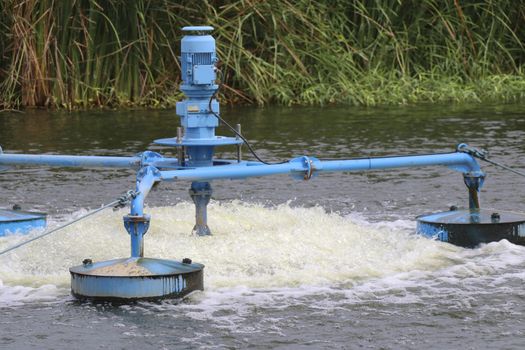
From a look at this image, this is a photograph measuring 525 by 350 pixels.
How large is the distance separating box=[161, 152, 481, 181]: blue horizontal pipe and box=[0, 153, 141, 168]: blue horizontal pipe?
2.26 feet

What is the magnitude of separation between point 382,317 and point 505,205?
12.0 feet

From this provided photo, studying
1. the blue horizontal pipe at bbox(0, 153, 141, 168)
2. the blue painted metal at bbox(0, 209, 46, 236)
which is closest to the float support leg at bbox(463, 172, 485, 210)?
the blue horizontal pipe at bbox(0, 153, 141, 168)

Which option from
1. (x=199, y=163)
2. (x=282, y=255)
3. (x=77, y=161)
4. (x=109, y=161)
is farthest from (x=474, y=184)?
(x=77, y=161)

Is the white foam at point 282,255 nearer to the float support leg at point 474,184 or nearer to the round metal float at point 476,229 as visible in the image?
the round metal float at point 476,229

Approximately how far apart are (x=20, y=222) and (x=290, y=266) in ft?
Result: 6.98

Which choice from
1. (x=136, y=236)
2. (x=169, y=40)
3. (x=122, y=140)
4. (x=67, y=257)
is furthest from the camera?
(x=169, y=40)

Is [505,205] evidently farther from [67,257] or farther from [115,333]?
[115,333]

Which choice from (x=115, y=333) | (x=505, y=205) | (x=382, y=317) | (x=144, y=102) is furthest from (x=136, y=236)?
(x=144, y=102)

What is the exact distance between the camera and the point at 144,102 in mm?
17844

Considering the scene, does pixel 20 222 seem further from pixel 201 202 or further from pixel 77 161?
pixel 201 202

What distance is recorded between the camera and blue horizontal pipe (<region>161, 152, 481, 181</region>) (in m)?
7.82

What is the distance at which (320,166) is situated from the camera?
8.30 m

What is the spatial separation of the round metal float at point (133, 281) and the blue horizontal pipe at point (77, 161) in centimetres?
147

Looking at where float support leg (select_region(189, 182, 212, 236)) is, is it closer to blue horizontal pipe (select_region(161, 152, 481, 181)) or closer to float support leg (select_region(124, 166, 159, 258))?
blue horizontal pipe (select_region(161, 152, 481, 181))
